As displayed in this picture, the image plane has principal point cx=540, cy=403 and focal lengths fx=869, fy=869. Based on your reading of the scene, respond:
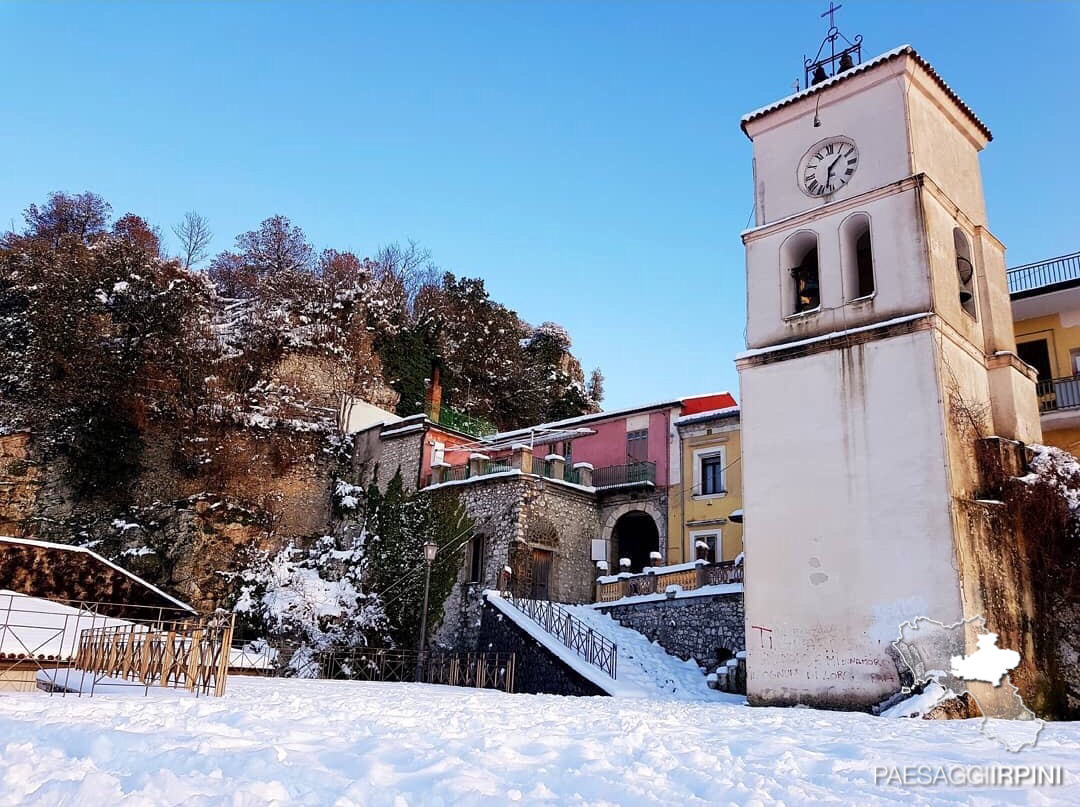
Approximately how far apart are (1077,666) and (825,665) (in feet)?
14.8

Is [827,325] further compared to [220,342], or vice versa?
[220,342]

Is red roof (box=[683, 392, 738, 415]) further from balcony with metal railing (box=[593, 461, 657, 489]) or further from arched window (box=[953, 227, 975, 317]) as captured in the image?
arched window (box=[953, 227, 975, 317])

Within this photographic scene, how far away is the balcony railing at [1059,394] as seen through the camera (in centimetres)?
1775

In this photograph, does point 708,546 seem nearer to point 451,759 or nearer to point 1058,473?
point 1058,473

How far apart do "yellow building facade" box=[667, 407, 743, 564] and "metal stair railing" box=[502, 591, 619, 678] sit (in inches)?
224

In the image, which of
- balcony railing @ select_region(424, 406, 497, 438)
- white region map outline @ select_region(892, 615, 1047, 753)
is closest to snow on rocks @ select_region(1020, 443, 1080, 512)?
white region map outline @ select_region(892, 615, 1047, 753)

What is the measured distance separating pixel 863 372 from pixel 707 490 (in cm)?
1130

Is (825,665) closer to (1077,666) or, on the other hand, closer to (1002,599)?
(1002,599)

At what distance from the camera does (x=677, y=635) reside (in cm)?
2003

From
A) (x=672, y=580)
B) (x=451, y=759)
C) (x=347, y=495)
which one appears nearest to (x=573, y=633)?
(x=672, y=580)

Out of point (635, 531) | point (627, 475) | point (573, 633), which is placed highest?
point (627, 475)

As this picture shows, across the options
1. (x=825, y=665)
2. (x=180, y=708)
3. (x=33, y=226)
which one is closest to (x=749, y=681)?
(x=825, y=665)

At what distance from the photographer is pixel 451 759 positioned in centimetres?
555

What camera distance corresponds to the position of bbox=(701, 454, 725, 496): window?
26094mm
